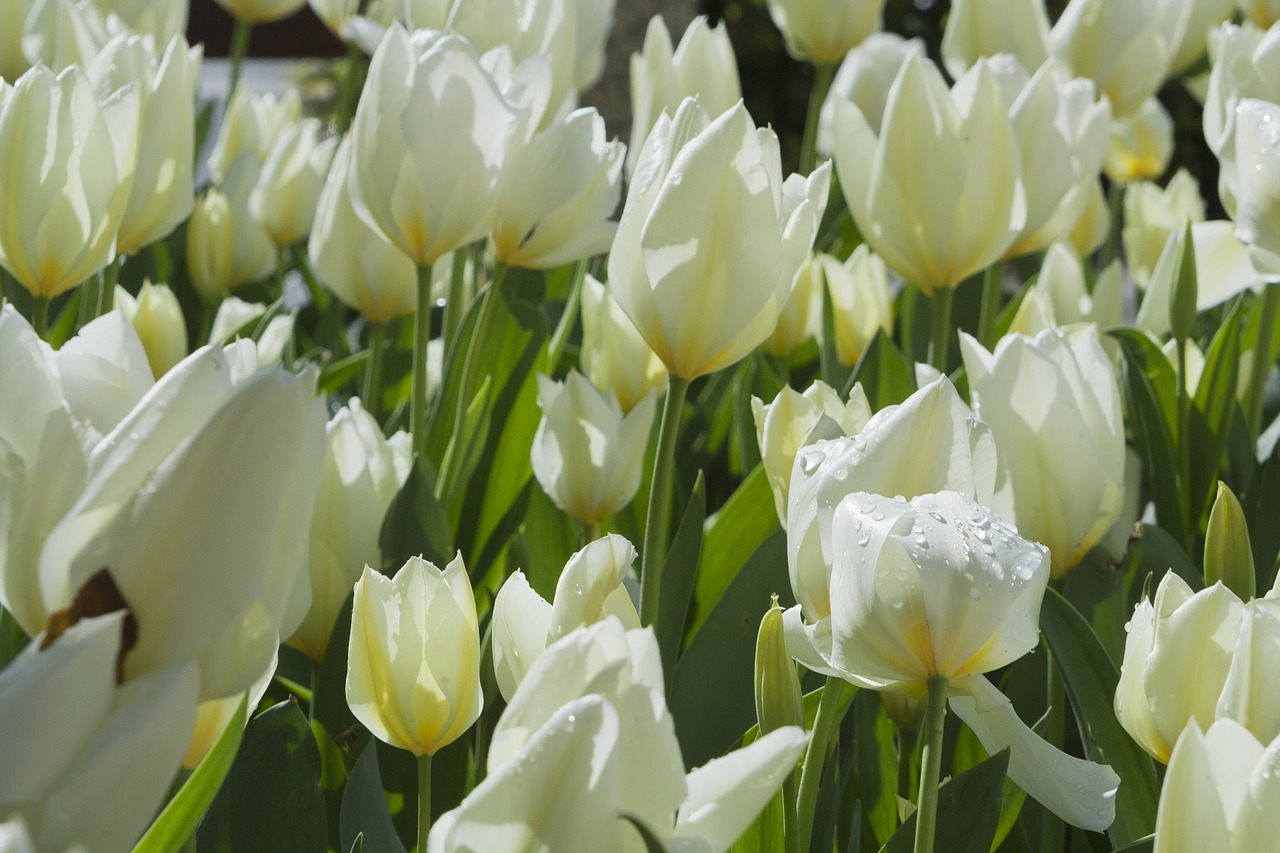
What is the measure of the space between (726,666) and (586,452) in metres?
0.17

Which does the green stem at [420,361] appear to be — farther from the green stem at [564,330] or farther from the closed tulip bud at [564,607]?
the closed tulip bud at [564,607]

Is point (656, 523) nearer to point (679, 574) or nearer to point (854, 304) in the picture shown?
point (679, 574)

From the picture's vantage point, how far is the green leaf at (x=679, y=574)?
834 mm

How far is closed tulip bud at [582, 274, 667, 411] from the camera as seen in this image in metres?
1.03

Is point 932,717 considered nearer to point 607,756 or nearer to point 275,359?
point 607,756

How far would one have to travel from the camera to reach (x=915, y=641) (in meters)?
0.49

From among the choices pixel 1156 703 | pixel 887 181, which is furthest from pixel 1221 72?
pixel 1156 703

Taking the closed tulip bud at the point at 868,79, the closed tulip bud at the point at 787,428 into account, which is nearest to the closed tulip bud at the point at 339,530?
the closed tulip bud at the point at 787,428

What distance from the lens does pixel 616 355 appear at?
1044mm

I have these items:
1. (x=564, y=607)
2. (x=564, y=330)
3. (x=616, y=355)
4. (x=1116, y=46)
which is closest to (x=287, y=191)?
(x=564, y=330)

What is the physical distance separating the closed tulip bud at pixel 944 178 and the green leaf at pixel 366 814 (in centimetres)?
56

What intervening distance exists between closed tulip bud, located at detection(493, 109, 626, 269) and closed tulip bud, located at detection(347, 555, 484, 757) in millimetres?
379

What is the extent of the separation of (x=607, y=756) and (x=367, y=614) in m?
0.24

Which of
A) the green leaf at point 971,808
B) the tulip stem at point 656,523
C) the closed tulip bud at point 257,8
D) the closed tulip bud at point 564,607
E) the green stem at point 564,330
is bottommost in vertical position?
the green stem at point 564,330
